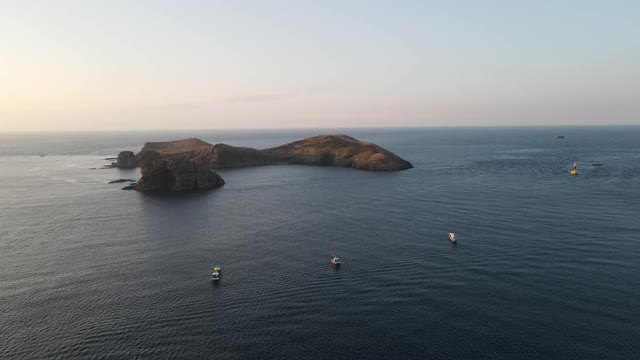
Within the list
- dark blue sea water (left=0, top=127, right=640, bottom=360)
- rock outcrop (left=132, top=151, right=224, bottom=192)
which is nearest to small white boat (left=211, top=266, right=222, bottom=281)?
dark blue sea water (left=0, top=127, right=640, bottom=360)

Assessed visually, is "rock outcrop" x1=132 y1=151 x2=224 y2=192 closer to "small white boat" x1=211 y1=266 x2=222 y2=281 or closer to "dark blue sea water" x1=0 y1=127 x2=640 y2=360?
"dark blue sea water" x1=0 y1=127 x2=640 y2=360

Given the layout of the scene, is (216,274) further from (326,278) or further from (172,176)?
(172,176)

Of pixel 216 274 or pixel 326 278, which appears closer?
pixel 326 278

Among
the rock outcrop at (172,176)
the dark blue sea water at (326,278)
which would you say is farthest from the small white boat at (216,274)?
the rock outcrop at (172,176)

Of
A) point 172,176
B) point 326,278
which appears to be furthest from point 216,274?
point 172,176

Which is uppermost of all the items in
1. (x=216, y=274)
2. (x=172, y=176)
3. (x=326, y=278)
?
(x=172, y=176)

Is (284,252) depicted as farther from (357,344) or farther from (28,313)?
(28,313)
